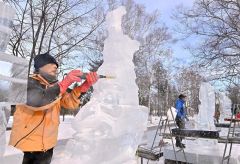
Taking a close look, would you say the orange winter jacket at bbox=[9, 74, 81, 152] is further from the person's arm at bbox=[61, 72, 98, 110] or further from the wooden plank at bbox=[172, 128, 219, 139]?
the wooden plank at bbox=[172, 128, 219, 139]

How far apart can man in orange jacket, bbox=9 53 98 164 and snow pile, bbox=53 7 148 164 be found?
119 inches

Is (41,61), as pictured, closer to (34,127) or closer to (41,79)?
(41,79)

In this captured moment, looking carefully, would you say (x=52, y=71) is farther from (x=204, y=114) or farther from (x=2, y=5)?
(x=204, y=114)

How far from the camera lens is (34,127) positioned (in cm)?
308

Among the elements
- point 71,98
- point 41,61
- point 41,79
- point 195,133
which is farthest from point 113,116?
point 41,79

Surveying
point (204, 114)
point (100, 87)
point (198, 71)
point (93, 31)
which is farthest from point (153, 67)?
point (100, 87)

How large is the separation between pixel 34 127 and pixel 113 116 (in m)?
3.68

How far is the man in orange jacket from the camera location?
3.00 metres

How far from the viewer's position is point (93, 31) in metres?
18.6

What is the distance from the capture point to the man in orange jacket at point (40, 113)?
9.85 ft

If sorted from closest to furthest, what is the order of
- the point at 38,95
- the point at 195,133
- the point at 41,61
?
1. the point at 38,95
2. the point at 41,61
3. the point at 195,133

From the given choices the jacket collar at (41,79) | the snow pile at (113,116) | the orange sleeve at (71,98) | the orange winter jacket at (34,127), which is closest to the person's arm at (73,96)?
the orange sleeve at (71,98)

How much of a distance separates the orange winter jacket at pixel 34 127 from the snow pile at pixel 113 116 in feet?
10.1

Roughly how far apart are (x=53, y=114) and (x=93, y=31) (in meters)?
15.7
